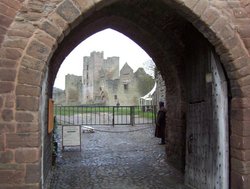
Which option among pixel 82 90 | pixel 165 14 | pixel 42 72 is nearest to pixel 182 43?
pixel 165 14

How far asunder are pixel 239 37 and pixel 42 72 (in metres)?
2.60

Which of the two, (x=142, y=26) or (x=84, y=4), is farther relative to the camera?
(x=142, y=26)

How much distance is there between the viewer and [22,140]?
4.22m

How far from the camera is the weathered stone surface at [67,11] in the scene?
4.39m

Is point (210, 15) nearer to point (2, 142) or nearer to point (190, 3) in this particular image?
point (190, 3)

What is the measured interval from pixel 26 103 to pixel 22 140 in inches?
16.6

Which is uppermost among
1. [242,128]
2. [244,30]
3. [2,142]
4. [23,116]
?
[244,30]

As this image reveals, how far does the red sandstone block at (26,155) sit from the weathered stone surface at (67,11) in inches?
61.6

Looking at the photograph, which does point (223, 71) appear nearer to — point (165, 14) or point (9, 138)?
point (165, 14)

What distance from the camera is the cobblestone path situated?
6.88 m

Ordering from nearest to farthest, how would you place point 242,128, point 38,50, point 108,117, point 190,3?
1. point 38,50
2. point 190,3
3. point 242,128
4. point 108,117

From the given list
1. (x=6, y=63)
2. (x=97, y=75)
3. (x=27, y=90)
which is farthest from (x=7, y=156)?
(x=97, y=75)

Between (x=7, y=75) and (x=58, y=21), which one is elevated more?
(x=58, y=21)

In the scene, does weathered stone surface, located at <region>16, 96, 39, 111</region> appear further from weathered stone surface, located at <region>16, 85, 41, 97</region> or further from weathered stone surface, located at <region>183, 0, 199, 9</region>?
weathered stone surface, located at <region>183, 0, 199, 9</region>
